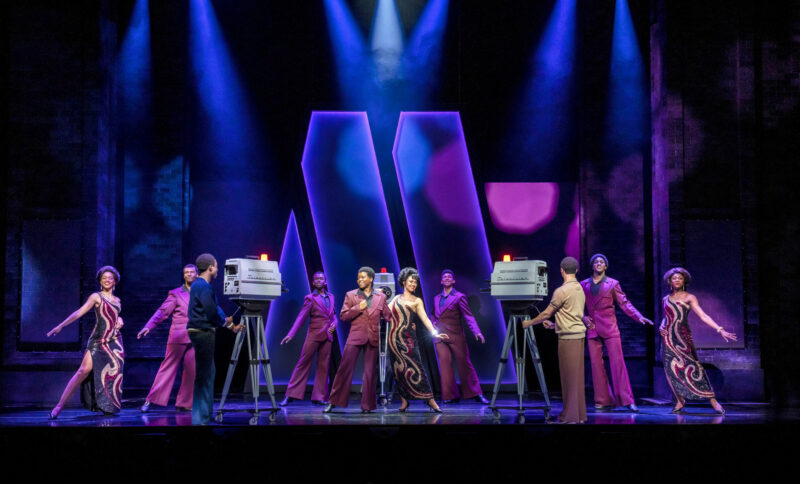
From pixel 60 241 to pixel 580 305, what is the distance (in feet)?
21.1

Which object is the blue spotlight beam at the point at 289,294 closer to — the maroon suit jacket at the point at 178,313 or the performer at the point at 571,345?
the maroon suit jacket at the point at 178,313

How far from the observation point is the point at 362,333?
7535 mm

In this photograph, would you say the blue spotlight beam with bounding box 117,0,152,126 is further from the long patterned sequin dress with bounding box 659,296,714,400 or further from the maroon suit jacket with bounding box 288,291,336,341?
the long patterned sequin dress with bounding box 659,296,714,400

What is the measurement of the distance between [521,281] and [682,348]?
6.32 feet

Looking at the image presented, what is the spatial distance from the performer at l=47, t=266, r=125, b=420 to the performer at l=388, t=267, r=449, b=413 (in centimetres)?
286

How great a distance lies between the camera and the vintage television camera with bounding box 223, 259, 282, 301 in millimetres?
6535

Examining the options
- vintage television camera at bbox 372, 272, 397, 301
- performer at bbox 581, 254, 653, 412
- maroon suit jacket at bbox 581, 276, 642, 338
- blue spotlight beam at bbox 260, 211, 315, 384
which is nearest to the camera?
performer at bbox 581, 254, 653, 412

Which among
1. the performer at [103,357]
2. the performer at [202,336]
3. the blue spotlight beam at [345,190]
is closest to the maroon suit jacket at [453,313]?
the blue spotlight beam at [345,190]

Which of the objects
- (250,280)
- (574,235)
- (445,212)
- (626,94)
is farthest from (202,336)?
(626,94)

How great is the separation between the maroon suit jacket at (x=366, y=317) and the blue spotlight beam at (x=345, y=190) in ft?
9.11

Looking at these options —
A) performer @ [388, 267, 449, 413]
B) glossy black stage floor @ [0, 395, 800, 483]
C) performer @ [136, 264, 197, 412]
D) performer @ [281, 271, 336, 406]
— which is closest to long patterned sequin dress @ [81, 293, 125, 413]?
performer @ [136, 264, 197, 412]

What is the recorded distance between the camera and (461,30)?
10.5 meters

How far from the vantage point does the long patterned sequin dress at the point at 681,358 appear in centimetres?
720

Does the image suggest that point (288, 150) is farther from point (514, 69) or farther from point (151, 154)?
point (514, 69)
